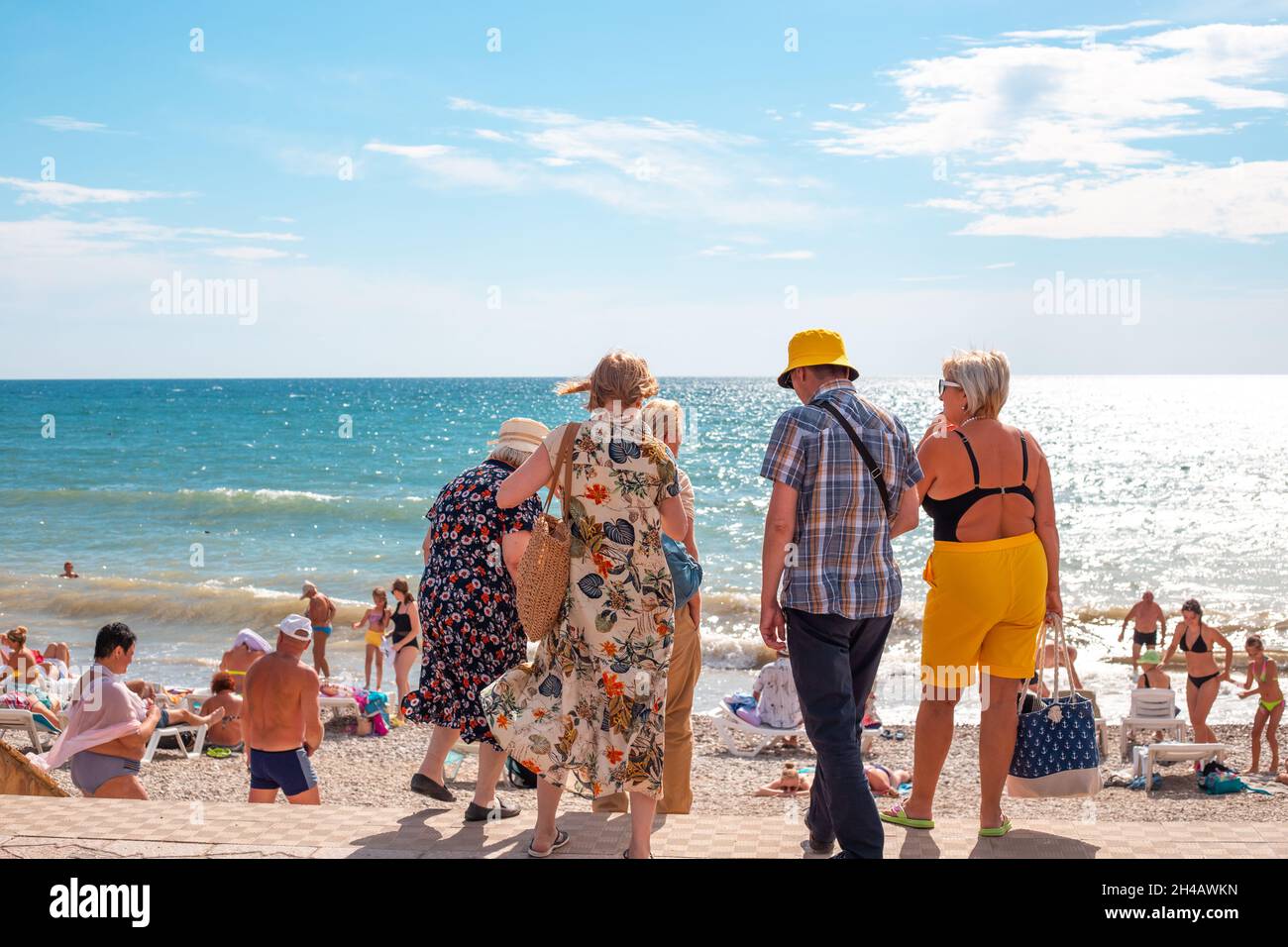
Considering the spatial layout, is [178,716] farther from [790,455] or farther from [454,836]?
[790,455]

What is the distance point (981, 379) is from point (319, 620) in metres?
11.1

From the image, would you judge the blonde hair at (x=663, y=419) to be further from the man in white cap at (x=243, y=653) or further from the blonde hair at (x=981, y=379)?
the man in white cap at (x=243, y=653)

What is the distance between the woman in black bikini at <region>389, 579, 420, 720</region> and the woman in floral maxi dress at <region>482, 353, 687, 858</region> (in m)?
9.05

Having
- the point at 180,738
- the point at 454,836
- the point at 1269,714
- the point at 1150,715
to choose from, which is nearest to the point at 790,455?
the point at 454,836

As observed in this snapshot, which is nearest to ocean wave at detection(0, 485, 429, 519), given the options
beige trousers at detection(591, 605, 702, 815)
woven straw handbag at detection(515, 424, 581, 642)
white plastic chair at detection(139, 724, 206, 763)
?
white plastic chair at detection(139, 724, 206, 763)

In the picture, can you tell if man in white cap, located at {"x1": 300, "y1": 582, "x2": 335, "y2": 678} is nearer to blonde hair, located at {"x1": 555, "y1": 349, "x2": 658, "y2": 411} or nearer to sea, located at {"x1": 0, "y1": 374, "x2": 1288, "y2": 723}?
sea, located at {"x1": 0, "y1": 374, "x2": 1288, "y2": 723}

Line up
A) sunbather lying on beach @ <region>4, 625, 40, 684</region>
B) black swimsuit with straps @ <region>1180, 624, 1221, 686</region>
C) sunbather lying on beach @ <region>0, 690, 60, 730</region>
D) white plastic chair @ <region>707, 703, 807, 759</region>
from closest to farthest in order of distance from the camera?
sunbather lying on beach @ <region>0, 690, 60, 730</region> → white plastic chair @ <region>707, 703, 807, 759</region> → sunbather lying on beach @ <region>4, 625, 40, 684</region> → black swimsuit with straps @ <region>1180, 624, 1221, 686</region>

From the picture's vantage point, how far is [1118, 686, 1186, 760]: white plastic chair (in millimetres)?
9984

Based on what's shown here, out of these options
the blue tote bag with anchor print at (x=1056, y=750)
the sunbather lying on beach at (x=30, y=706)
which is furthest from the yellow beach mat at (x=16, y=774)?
the sunbather lying on beach at (x=30, y=706)

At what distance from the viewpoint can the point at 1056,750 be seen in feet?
12.2
